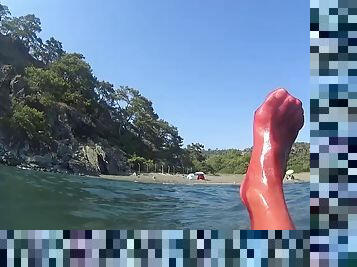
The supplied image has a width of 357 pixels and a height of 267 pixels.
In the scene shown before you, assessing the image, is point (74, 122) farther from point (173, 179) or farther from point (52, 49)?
point (173, 179)

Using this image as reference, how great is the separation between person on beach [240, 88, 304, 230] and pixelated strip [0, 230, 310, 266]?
13.0 inches

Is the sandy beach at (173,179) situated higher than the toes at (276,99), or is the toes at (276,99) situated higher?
the toes at (276,99)

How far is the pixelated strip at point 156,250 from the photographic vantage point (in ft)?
2.08

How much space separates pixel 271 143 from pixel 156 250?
0.55 metres

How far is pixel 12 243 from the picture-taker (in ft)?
2.11

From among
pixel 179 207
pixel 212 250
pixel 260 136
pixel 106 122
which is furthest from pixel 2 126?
pixel 212 250

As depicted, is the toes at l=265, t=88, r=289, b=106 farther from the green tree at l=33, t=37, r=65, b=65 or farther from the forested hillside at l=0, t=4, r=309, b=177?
the green tree at l=33, t=37, r=65, b=65

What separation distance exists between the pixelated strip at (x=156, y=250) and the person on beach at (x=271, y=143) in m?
0.33

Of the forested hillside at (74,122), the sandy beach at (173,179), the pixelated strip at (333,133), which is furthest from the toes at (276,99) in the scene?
the sandy beach at (173,179)

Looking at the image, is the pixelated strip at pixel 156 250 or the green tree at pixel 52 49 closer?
the pixelated strip at pixel 156 250

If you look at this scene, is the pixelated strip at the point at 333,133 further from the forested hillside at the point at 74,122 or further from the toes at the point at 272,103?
the toes at the point at 272,103

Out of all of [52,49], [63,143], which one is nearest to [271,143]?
[52,49]

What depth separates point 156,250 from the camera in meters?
0.64

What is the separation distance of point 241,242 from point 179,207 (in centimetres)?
180
